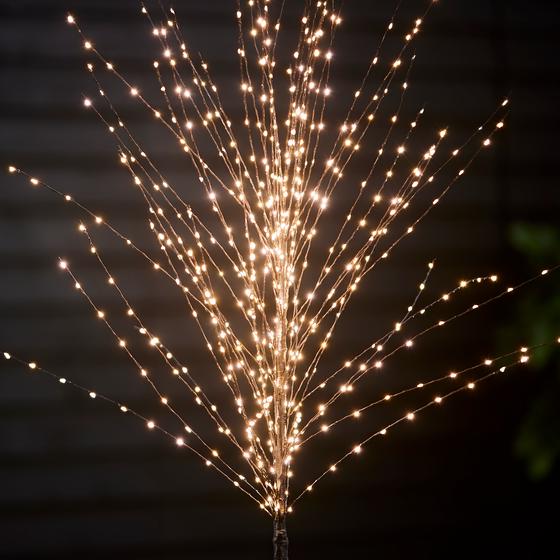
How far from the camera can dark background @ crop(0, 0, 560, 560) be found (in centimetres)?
299

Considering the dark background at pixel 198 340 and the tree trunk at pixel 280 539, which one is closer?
the tree trunk at pixel 280 539

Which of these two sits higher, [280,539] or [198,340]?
[198,340]

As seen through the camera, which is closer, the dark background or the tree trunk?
the tree trunk

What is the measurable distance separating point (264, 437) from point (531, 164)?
1665 mm

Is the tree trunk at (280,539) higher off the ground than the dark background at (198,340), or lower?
lower

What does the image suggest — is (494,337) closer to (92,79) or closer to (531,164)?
(531,164)

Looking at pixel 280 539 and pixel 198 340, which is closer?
pixel 280 539

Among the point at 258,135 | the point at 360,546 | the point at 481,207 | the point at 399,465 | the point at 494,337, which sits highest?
the point at 258,135

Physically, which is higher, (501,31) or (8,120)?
(501,31)

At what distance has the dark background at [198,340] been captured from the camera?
2.99m

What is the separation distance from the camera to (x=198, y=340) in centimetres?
303

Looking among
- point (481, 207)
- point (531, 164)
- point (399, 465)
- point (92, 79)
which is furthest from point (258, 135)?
point (399, 465)

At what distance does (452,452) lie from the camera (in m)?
3.17

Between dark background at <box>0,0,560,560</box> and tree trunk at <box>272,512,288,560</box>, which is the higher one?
dark background at <box>0,0,560,560</box>
